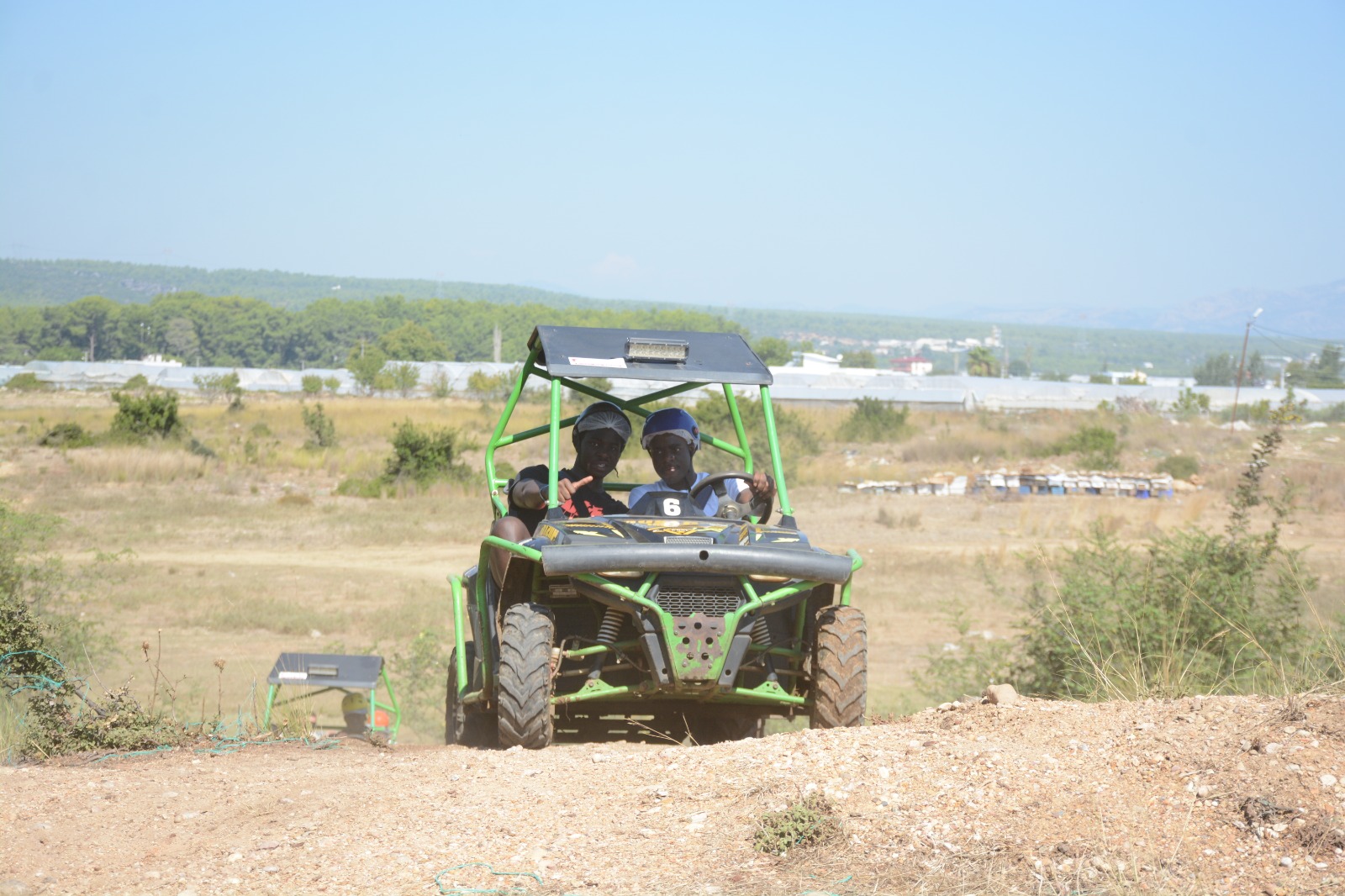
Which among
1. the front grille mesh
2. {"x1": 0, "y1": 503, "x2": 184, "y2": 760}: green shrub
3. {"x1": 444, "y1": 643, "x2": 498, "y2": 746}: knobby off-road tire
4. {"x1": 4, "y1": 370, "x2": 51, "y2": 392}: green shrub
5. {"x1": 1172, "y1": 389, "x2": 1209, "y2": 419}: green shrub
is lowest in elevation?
{"x1": 4, "y1": 370, "x2": 51, "y2": 392}: green shrub

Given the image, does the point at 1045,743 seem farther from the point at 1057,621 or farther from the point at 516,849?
the point at 1057,621

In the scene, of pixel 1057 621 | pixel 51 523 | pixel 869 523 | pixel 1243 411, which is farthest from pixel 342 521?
pixel 1243 411

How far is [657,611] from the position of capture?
5.90m

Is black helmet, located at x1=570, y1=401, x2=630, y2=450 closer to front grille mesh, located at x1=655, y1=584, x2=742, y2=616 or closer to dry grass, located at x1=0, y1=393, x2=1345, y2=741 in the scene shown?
front grille mesh, located at x1=655, y1=584, x2=742, y2=616

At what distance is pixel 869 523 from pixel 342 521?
11583 millimetres

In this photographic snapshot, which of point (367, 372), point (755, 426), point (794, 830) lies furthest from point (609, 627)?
point (367, 372)

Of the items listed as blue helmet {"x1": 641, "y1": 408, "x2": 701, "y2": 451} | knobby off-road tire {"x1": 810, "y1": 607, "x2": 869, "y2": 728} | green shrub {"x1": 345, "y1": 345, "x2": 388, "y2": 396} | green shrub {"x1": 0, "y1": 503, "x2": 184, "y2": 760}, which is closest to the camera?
knobby off-road tire {"x1": 810, "y1": 607, "x2": 869, "y2": 728}

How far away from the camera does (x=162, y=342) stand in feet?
526

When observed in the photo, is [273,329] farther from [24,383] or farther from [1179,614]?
[1179,614]

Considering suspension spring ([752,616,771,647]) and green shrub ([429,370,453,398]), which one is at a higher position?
suspension spring ([752,616,771,647])

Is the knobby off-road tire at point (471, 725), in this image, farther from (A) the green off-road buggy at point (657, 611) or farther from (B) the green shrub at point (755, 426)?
(B) the green shrub at point (755, 426)

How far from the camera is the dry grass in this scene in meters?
16.7

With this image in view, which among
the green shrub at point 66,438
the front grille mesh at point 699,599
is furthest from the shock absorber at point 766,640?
the green shrub at point 66,438

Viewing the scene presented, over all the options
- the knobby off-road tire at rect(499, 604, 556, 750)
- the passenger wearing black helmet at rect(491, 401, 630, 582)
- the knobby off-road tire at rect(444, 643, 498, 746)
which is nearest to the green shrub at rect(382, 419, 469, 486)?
the knobby off-road tire at rect(444, 643, 498, 746)
